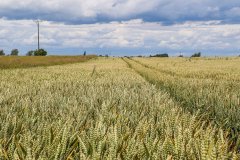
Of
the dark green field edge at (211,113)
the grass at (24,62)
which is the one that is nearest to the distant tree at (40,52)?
the grass at (24,62)

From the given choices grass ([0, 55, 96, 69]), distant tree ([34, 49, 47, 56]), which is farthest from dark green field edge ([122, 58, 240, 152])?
distant tree ([34, 49, 47, 56])

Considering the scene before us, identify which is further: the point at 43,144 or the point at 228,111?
the point at 228,111

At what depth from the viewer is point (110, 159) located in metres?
2.35

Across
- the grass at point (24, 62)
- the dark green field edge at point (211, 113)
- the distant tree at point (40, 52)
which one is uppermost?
the dark green field edge at point (211, 113)

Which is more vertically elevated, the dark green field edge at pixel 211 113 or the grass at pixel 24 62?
the dark green field edge at pixel 211 113

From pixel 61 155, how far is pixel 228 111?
472 centimetres

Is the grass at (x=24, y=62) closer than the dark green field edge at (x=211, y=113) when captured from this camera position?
No

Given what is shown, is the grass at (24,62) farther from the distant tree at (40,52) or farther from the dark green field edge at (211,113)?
the distant tree at (40,52)

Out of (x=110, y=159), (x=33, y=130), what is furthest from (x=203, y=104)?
(x=110, y=159)

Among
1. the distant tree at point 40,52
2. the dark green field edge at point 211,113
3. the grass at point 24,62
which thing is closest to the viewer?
the dark green field edge at point 211,113

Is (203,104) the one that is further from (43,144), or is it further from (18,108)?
(43,144)

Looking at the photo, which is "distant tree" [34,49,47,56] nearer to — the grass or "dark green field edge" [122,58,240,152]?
the grass

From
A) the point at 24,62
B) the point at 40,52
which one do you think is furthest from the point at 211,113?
the point at 40,52

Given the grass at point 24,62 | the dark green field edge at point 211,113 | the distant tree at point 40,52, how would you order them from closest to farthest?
the dark green field edge at point 211,113
the grass at point 24,62
the distant tree at point 40,52
